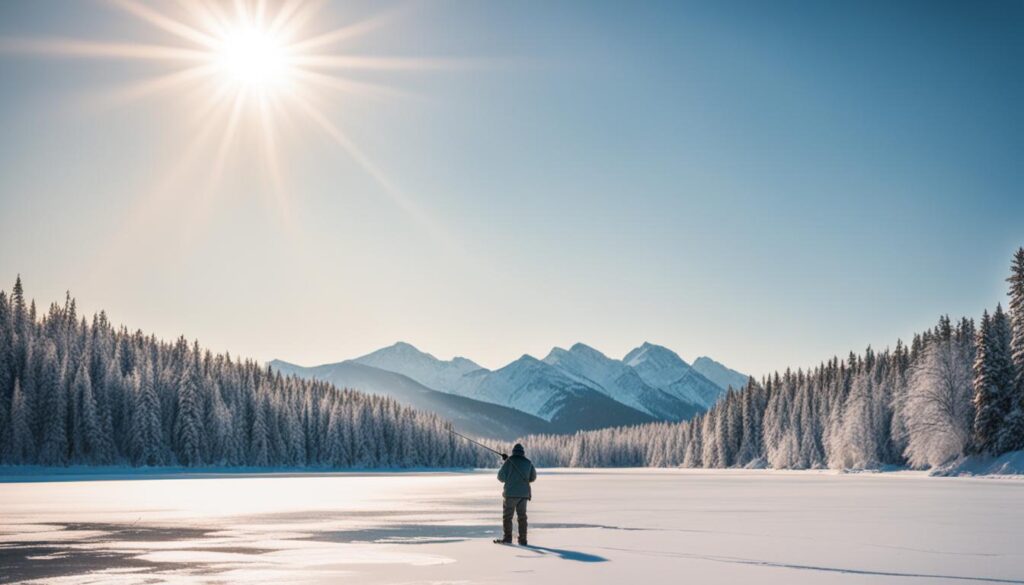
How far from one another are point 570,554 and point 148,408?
96.1m

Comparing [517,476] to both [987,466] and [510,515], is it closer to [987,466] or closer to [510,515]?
[510,515]

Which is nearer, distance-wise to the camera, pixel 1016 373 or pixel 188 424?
pixel 1016 373

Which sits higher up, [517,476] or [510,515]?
[517,476]

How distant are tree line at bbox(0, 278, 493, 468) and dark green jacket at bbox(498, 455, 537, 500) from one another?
84029 millimetres

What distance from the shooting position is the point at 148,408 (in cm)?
10188

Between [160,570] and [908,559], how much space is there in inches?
499

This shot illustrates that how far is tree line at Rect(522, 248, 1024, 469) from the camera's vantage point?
235 feet

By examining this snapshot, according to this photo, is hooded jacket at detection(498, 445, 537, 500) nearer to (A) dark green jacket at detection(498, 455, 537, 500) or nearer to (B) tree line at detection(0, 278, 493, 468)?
(A) dark green jacket at detection(498, 455, 537, 500)

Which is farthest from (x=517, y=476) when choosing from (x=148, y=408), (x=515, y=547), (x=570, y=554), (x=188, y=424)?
(x=188, y=424)

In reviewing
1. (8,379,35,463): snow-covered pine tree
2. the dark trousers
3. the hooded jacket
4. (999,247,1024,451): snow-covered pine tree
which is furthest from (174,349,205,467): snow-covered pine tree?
the dark trousers

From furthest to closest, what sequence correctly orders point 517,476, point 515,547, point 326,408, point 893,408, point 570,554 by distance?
point 326,408, point 893,408, point 517,476, point 515,547, point 570,554

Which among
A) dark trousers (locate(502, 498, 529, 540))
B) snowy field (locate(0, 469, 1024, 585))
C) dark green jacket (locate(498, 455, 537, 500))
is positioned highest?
dark green jacket (locate(498, 455, 537, 500))

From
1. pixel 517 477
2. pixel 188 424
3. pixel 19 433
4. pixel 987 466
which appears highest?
pixel 188 424

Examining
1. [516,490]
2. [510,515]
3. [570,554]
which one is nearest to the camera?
[570,554]
